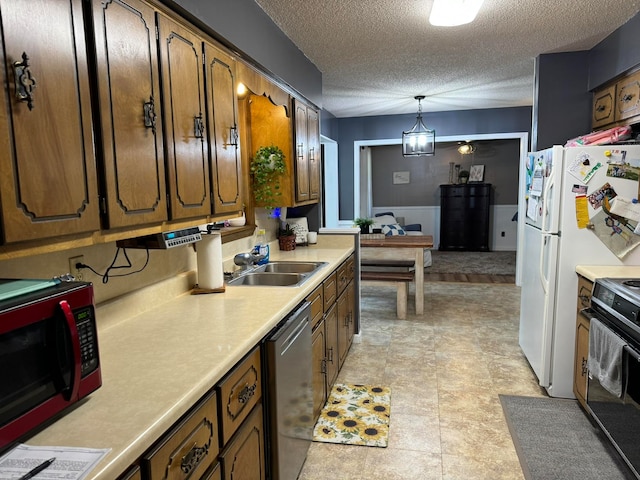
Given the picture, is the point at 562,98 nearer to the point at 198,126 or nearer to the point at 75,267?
the point at 198,126

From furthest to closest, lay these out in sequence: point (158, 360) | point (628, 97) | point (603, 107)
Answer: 1. point (603, 107)
2. point (628, 97)
3. point (158, 360)

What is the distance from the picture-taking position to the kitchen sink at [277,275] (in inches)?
103

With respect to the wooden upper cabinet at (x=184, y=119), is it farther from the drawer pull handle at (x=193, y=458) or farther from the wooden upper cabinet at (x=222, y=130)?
the drawer pull handle at (x=193, y=458)

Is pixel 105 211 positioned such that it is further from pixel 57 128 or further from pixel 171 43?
pixel 171 43

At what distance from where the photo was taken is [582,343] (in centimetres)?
257

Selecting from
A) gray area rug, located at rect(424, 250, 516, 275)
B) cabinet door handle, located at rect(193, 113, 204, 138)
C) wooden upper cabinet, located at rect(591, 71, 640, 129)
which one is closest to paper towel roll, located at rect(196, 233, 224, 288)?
cabinet door handle, located at rect(193, 113, 204, 138)

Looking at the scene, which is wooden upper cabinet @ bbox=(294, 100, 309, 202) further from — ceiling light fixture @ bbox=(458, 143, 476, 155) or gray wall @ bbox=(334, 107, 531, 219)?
ceiling light fixture @ bbox=(458, 143, 476, 155)

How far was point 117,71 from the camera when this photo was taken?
1.33 metres

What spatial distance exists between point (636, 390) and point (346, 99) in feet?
13.9

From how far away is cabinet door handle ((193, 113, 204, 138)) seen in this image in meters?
1.79

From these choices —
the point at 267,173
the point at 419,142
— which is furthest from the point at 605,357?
the point at 419,142

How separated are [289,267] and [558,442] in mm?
1890

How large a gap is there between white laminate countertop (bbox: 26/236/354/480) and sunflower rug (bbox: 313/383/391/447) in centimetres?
86

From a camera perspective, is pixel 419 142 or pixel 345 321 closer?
pixel 345 321
